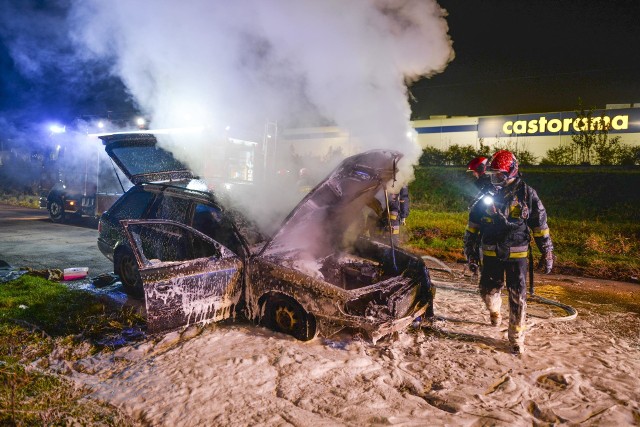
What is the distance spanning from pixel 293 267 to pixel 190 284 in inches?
38.8

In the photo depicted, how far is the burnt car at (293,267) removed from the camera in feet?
12.8

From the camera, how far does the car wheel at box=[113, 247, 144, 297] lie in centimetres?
566

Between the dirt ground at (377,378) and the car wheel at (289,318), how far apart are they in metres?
0.10

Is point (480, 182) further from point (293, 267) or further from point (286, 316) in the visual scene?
point (286, 316)

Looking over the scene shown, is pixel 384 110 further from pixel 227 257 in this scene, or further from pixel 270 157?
pixel 270 157

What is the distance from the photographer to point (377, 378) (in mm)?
3469

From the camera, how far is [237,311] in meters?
4.39

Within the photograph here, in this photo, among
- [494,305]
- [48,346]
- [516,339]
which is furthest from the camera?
[494,305]

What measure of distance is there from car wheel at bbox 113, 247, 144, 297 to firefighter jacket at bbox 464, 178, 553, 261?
436 centimetres

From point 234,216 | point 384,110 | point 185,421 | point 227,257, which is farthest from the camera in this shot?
point 384,110

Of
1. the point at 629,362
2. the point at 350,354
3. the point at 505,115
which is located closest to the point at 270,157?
the point at 350,354

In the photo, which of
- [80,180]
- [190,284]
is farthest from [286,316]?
[80,180]

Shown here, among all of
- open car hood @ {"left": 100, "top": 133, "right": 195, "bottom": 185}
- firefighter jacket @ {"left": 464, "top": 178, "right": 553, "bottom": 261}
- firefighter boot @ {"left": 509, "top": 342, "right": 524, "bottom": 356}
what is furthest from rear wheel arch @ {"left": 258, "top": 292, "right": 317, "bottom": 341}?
open car hood @ {"left": 100, "top": 133, "right": 195, "bottom": 185}

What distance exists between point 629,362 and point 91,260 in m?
8.28
